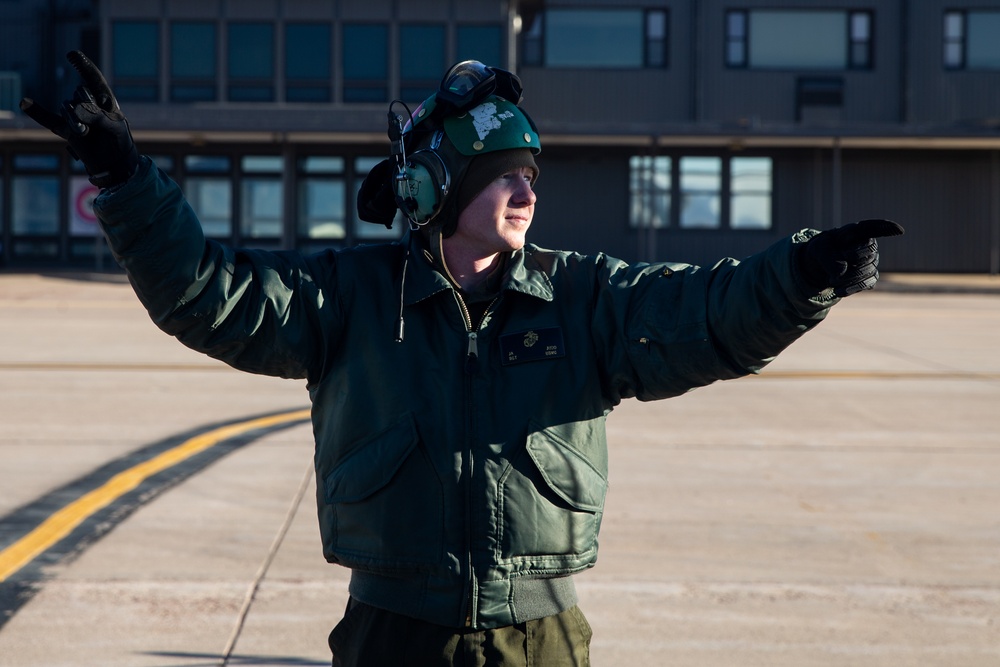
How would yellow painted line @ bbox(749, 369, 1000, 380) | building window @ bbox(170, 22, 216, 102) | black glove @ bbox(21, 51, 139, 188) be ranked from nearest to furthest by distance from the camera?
black glove @ bbox(21, 51, 139, 188), yellow painted line @ bbox(749, 369, 1000, 380), building window @ bbox(170, 22, 216, 102)

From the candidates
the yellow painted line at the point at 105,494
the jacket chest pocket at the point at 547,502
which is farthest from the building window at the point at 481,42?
the jacket chest pocket at the point at 547,502

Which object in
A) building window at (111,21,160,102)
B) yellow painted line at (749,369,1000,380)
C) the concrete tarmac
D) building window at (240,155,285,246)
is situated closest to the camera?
the concrete tarmac

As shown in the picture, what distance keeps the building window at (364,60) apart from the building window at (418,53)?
17.4 inches

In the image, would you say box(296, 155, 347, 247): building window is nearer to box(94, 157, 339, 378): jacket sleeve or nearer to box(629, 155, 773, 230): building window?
box(629, 155, 773, 230): building window

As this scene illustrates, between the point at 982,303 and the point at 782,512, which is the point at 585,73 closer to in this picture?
the point at 982,303

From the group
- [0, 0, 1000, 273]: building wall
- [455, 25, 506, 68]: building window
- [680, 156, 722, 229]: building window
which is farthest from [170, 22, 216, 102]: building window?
[680, 156, 722, 229]: building window

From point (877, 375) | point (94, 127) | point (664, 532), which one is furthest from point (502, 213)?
point (877, 375)

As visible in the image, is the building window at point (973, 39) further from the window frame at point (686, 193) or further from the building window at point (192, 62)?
the building window at point (192, 62)

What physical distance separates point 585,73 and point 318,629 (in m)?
28.8

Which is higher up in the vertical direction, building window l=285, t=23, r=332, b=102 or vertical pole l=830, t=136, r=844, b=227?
building window l=285, t=23, r=332, b=102

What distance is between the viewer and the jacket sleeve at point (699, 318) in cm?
248

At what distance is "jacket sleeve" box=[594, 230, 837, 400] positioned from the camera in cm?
248

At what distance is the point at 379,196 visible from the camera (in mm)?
3061

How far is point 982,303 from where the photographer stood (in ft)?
79.9
